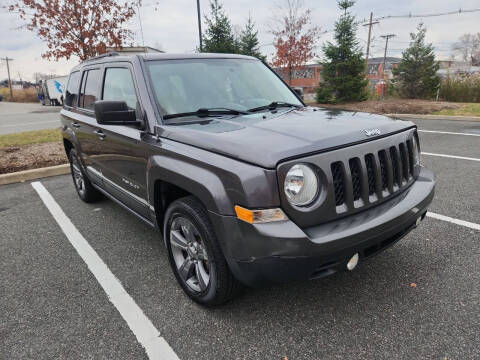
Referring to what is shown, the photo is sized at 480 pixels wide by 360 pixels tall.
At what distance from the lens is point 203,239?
2332mm

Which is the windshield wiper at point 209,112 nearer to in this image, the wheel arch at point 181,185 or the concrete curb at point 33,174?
the wheel arch at point 181,185

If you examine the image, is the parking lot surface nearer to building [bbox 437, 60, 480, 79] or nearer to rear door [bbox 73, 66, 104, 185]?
rear door [bbox 73, 66, 104, 185]

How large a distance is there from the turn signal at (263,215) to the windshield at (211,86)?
4.23 ft

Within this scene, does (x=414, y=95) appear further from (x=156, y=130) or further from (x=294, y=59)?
(x=156, y=130)

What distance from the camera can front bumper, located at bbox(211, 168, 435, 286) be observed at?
1939 millimetres

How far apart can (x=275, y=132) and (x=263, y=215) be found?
59 cm

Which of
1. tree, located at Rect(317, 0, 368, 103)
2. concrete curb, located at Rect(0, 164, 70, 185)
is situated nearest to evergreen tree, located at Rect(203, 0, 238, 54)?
tree, located at Rect(317, 0, 368, 103)

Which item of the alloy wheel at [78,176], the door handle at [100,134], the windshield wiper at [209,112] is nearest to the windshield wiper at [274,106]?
the windshield wiper at [209,112]

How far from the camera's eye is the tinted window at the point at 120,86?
3.12 m

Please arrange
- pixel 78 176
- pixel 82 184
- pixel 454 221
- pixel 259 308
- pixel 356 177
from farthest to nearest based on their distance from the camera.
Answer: pixel 78 176, pixel 82 184, pixel 454 221, pixel 259 308, pixel 356 177

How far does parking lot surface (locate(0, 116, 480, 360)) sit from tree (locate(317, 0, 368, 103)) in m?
15.7

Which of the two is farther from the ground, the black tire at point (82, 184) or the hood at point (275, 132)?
the hood at point (275, 132)

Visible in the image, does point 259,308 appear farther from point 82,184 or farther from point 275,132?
point 82,184

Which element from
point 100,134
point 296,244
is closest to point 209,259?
point 296,244
